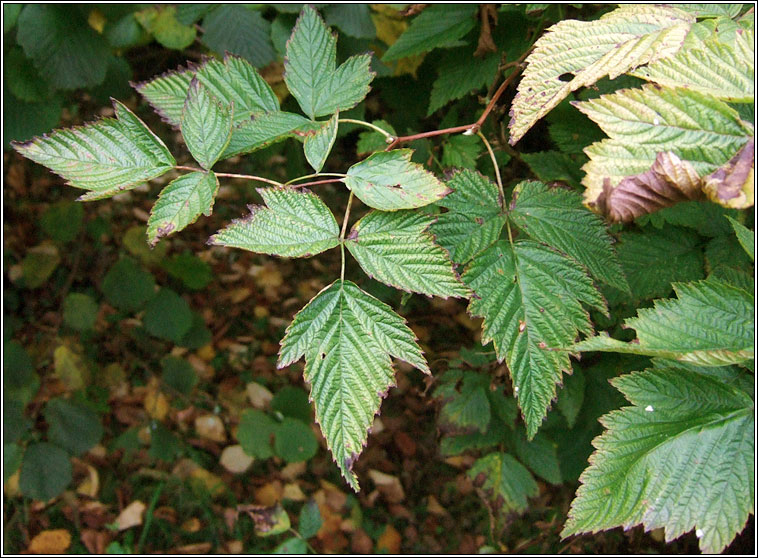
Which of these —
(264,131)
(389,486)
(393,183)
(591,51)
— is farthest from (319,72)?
(389,486)

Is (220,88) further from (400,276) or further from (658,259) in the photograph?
(658,259)

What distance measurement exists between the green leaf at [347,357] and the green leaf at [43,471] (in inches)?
56.3

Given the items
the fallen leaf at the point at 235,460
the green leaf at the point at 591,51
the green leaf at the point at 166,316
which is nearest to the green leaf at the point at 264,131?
the green leaf at the point at 591,51

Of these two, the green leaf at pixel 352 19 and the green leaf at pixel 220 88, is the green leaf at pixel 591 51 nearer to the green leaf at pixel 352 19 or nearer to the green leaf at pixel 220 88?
the green leaf at pixel 220 88

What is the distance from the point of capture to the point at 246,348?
2576 mm

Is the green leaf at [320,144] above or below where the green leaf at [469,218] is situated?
above

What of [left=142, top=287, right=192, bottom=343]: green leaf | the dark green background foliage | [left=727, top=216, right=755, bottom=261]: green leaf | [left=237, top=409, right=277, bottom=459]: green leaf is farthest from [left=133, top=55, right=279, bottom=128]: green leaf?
[left=237, top=409, right=277, bottom=459]: green leaf

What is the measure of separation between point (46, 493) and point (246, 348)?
962 mm

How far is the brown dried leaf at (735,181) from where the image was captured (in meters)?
0.49

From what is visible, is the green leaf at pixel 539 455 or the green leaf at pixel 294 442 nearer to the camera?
the green leaf at pixel 539 455

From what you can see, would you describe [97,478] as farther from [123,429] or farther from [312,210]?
[312,210]

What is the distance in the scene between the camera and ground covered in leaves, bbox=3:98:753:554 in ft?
6.54

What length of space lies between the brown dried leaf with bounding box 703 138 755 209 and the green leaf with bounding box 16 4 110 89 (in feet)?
4.17

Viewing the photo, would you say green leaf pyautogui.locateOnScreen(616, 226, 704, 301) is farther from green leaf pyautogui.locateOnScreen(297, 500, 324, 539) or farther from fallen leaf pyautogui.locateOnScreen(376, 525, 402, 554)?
fallen leaf pyautogui.locateOnScreen(376, 525, 402, 554)
